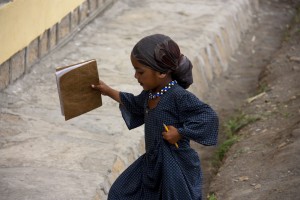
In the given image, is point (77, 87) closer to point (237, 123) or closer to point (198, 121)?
point (198, 121)

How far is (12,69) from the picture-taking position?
6.52 m

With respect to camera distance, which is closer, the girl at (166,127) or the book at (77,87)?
the girl at (166,127)

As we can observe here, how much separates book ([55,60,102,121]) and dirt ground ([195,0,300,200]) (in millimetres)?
1522

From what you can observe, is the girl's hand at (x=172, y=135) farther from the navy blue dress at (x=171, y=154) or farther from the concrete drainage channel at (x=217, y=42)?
the concrete drainage channel at (x=217, y=42)

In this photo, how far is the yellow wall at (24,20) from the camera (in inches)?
240

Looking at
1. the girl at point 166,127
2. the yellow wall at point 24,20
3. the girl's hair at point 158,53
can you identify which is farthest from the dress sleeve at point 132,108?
the yellow wall at point 24,20

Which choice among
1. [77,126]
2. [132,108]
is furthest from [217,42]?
[132,108]

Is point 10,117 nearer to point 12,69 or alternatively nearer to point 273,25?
point 12,69

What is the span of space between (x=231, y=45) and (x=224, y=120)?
229cm

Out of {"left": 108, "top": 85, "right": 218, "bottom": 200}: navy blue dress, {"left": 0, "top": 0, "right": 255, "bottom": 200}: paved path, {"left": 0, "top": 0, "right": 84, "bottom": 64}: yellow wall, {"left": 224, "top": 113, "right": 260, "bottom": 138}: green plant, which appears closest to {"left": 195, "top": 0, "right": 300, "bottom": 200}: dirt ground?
{"left": 224, "top": 113, "right": 260, "bottom": 138}: green plant

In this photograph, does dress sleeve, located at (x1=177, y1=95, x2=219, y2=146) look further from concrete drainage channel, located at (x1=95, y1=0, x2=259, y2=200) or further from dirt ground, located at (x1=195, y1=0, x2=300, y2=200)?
concrete drainage channel, located at (x1=95, y1=0, x2=259, y2=200)

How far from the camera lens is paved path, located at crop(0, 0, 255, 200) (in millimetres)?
4941

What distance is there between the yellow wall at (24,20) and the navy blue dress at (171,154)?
2.35 metres

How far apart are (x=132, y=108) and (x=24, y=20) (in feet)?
8.62
